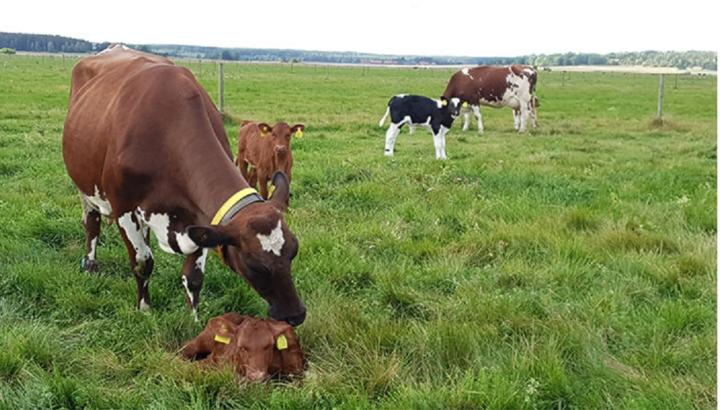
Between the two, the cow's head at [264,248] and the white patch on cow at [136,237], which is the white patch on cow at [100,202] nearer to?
the white patch on cow at [136,237]

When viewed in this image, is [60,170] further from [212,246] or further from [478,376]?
[478,376]

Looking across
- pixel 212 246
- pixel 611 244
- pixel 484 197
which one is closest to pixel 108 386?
pixel 212 246

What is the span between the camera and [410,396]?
3.44 metres

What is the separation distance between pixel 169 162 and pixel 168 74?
81 centimetres

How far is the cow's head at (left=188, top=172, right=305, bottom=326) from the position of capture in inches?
146

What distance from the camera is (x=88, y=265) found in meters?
5.68

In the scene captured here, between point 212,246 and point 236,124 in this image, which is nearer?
point 212,246

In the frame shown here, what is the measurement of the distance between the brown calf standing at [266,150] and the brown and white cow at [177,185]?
8.80ft

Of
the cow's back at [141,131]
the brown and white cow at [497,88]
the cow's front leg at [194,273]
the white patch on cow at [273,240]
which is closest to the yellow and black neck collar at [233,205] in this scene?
the white patch on cow at [273,240]

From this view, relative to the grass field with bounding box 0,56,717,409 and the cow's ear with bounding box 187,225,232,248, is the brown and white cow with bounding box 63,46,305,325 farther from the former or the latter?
the grass field with bounding box 0,56,717,409

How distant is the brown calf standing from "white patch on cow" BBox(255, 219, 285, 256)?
407 cm

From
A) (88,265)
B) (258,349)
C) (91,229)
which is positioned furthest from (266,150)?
(258,349)

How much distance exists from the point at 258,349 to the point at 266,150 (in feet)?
15.6

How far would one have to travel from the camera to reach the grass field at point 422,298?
11.7 feet
